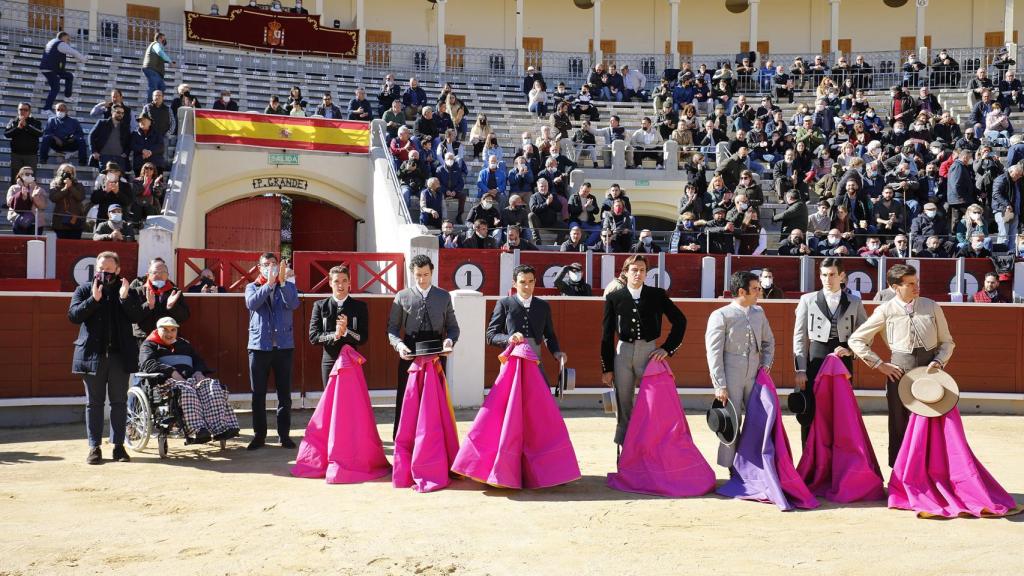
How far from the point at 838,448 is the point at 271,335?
4.46 metres

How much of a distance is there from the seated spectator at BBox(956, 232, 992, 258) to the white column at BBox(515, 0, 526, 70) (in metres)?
18.1

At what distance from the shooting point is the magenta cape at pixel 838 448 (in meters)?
6.84

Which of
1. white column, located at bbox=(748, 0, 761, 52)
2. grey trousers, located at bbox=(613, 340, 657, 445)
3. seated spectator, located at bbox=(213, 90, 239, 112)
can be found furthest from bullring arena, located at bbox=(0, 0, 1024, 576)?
white column, located at bbox=(748, 0, 761, 52)

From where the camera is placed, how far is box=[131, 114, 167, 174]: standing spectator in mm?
15742

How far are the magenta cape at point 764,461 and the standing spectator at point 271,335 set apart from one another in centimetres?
370

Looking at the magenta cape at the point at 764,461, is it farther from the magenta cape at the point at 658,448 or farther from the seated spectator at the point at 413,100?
the seated spectator at the point at 413,100

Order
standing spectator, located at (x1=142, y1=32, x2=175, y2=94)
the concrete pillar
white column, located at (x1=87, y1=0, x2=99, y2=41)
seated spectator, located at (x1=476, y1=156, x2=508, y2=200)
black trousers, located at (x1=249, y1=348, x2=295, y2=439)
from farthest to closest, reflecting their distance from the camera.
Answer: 1. white column, located at (x1=87, y1=0, x2=99, y2=41)
2. standing spectator, located at (x1=142, y1=32, x2=175, y2=94)
3. seated spectator, located at (x1=476, y1=156, x2=508, y2=200)
4. the concrete pillar
5. black trousers, located at (x1=249, y1=348, x2=295, y2=439)

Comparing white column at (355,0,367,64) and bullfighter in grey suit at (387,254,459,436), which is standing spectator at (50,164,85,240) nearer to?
bullfighter in grey suit at (387,254,459,436)

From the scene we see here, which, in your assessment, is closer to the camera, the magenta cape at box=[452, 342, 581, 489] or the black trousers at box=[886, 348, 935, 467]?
the black trousers at box=[886, 348, 935, 467]

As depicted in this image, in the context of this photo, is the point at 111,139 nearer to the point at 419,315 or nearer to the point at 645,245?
the point at 645,245

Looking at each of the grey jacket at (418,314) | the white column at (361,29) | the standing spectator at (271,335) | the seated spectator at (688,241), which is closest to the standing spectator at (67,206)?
the standing spectator at (271,335)

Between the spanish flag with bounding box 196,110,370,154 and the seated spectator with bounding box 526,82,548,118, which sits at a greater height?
the seated spectator with bounding box 526,82,548,118

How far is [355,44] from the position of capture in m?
29.0

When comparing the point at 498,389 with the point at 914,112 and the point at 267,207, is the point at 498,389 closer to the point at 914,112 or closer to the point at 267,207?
the point at 267,207
